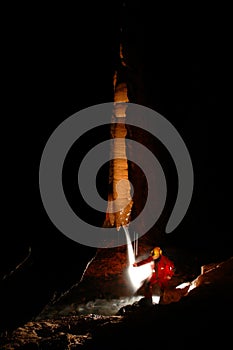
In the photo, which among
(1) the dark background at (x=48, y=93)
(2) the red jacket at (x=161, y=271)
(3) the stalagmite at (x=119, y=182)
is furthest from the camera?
(3) the stalagmite at (x=119, y=182)

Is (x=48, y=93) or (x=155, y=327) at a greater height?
(x=48, y=93)

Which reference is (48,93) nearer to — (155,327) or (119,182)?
(155,327)

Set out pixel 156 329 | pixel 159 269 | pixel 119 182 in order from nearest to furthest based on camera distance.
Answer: pixel 156 329, pixel 159 269, pixel 119 182

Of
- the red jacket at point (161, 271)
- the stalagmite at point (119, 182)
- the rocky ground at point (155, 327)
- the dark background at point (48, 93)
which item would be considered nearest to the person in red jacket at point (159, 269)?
the red jacket at point (161, 271)

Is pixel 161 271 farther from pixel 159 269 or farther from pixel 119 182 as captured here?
pixel 119 182

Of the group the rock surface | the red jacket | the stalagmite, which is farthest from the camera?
the stalagmite

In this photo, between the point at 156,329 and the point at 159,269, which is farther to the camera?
the point at 159,269

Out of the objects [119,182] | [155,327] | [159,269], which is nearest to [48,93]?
[155,327]

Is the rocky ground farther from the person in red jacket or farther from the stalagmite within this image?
the stalagmite

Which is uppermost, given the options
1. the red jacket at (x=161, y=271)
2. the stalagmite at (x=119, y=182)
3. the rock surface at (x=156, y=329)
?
the stalagmite at (x=119, y=182)

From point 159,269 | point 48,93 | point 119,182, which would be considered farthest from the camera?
point 119,182

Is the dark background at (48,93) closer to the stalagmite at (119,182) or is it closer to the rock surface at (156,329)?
the rock surface at (156,329)

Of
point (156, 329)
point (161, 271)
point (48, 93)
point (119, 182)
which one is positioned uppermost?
point (119, 182)

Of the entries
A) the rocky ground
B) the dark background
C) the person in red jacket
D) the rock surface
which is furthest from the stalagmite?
the rock surface
